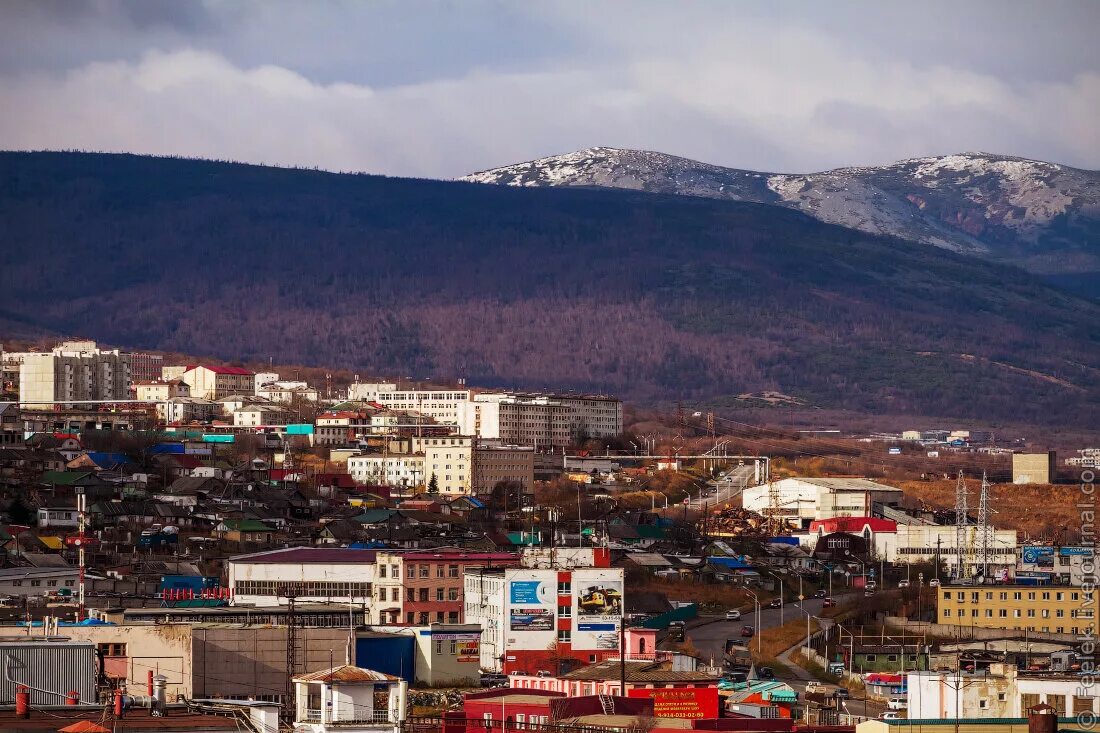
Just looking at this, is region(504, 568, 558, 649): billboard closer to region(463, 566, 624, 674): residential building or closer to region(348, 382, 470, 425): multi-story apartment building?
region(463, 566, 624, 674): residential building

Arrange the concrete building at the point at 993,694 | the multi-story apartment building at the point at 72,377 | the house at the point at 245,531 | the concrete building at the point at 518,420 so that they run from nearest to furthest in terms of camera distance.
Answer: the concrete building at the point at 993,694 < the house at the point at 245,531 < the concrete building at the point at 518,420 < the multi-story apartment building at the point at 72,377

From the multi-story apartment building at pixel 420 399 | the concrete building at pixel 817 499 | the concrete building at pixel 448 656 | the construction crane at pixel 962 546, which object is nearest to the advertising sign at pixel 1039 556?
the construction crane at pixel 962 546

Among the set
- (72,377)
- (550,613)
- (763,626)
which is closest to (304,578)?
(550,613)

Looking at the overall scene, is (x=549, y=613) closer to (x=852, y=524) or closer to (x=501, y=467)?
(x=852, y=524)

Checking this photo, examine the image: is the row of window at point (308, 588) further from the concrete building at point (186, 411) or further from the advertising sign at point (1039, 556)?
the concrete building at point (186, 411)

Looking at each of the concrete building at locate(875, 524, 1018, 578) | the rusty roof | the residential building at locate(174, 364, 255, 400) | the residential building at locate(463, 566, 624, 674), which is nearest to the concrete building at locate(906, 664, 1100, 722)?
the rusty roof

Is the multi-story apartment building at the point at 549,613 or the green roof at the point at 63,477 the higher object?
the green roof at the point at 63,477

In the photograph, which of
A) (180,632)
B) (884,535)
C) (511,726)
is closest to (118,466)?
(884,535)
